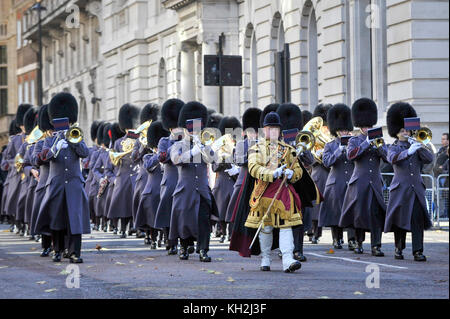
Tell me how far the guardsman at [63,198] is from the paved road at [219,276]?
0.33 m

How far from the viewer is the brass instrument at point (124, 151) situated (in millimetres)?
21312

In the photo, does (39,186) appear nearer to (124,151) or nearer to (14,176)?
(124,151)

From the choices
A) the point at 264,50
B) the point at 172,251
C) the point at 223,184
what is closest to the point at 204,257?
the point at 172,251

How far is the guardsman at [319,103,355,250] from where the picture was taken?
17578 mm

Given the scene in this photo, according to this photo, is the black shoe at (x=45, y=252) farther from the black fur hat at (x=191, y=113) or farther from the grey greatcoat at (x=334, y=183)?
the grey greatcoat at (x=334, y=183)

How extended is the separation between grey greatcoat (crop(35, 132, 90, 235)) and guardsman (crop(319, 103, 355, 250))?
3566 mm

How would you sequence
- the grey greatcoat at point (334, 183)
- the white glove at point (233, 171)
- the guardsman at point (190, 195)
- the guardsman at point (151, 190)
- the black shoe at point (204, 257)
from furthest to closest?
the white glove at point (233, 171)
the guardsman at point (151, 190)
the grey greatcoat at point (334, 183)
the guardsman at point (190, 195)
the black shoe at point (204, 257)

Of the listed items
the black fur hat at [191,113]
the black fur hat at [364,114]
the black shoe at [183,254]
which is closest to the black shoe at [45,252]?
the black shoe at [183,254]

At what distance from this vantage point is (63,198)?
15406 mm

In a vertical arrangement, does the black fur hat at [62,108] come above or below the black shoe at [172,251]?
above

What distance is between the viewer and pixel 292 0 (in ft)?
99.3
